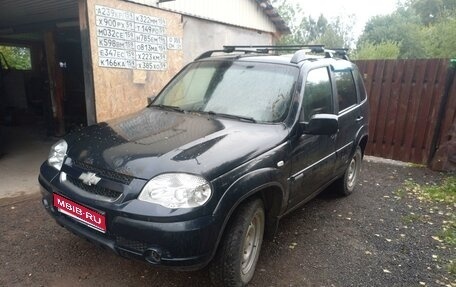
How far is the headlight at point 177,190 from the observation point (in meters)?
2.29

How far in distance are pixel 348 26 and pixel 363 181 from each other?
46.2 m

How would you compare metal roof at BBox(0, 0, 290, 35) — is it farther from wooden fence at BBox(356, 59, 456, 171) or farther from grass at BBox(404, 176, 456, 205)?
grass at BBox(404, 176, 456, 205)

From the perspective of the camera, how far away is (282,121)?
3145 mm

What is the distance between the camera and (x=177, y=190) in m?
2.30

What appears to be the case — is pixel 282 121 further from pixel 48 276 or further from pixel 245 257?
pixel 48 276

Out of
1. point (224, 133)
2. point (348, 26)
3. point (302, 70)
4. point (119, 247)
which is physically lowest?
point (119, 247)

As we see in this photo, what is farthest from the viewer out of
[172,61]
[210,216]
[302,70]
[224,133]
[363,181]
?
[172,61]

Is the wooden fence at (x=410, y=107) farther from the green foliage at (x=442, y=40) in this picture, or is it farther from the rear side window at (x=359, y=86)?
the green foliage at (x=442, y=40)

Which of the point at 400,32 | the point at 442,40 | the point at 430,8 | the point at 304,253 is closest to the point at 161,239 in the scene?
the point at 304,253

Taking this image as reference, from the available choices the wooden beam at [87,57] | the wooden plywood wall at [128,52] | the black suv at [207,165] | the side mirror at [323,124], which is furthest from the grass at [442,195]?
the wooden beam at [87,57]

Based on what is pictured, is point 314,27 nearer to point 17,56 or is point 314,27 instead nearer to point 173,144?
point 17,56

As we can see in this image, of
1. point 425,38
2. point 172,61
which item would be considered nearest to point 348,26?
point 425,38

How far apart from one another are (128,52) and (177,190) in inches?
177

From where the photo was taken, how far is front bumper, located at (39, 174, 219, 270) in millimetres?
2234
